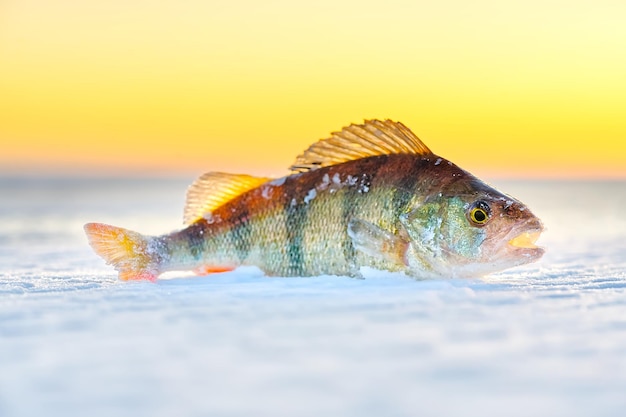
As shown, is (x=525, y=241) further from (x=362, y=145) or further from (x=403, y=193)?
(x=362, y=145)

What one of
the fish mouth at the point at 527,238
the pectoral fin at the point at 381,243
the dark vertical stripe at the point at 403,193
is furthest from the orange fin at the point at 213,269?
the fish mouth at the point at 527,238

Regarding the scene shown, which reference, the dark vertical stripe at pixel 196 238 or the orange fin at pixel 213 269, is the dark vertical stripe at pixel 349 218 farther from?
the dark vertical stripe at pixel 196 238

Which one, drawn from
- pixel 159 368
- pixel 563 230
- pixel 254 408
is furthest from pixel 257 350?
pixel 563 230

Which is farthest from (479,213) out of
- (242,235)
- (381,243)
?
(242,235)

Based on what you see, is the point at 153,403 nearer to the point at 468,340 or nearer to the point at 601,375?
the point at 468,340

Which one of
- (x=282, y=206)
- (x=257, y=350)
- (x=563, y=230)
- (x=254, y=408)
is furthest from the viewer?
(x=563, y=230)

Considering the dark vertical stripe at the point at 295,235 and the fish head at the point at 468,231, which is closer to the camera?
the fish head at the point at 468,231

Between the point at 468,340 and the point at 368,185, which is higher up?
the point at 368,185
